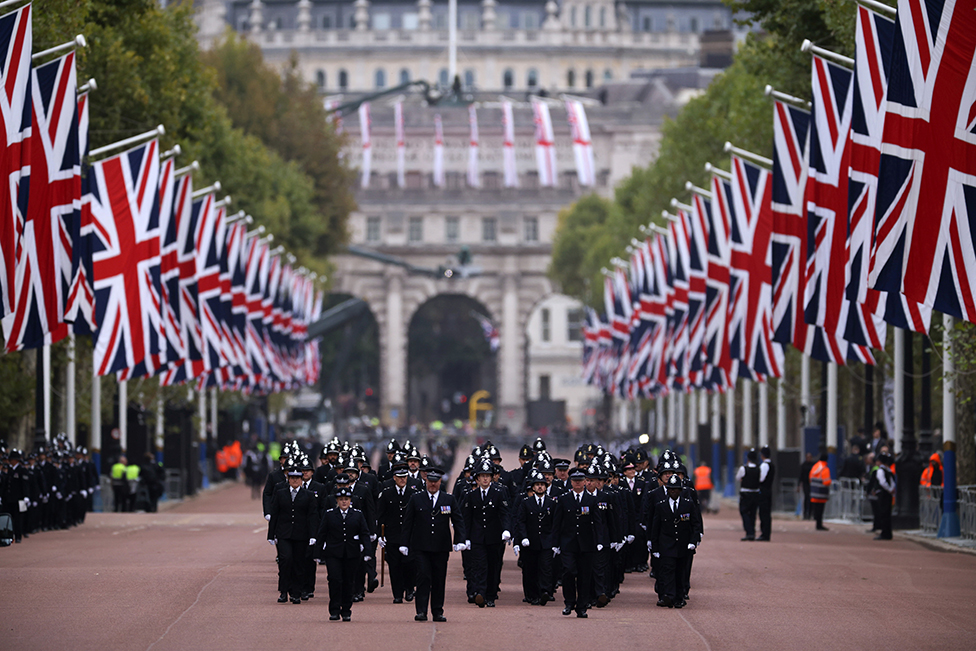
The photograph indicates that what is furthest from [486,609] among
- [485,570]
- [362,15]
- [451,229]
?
[362,15]

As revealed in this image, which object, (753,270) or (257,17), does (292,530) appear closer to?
(753,270)

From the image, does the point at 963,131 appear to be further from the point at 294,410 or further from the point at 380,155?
the point at 380,155

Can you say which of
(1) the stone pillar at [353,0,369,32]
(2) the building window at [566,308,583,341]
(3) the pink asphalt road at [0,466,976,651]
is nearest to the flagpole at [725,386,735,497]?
(3) the pink asphalt road at [0,466,976,651]

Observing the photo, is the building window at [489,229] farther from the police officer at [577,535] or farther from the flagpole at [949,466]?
the police officer at [577,535]

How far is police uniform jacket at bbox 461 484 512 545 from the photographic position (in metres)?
23.1

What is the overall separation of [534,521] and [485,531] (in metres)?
0.63

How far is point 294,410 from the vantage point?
10750cm

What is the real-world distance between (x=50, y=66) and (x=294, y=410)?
257ft

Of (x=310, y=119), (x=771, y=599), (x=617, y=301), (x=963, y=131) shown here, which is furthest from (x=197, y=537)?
(x=310, y=119)

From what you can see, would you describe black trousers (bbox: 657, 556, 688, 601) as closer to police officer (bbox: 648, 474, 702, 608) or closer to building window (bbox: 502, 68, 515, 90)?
police officer (bbox: 648, 474, 702, 608)

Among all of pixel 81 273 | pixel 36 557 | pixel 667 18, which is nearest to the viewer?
pixel 36 557

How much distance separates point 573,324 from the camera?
14462cm

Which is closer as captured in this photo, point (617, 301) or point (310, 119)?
point (617, 301)

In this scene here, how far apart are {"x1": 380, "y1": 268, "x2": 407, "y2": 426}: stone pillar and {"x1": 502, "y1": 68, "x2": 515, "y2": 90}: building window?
4209 cm
